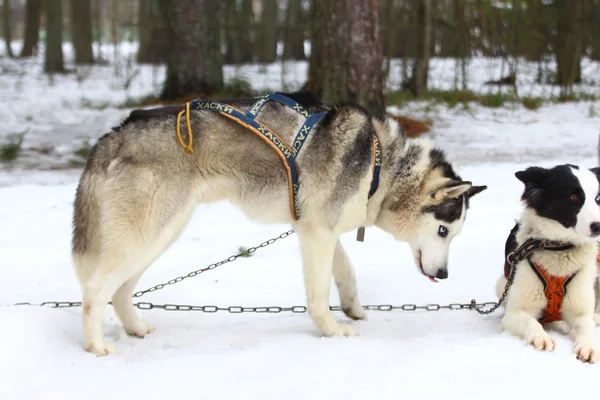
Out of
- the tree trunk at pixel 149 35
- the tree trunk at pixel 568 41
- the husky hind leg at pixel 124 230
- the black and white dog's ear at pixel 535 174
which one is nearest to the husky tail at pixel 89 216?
the husky hind leg at pixel 124 230

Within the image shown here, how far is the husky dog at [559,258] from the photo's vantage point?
344cm

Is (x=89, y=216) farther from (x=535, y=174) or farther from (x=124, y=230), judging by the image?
(x=535, y=174)

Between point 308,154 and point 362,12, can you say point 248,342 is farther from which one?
point 362,12

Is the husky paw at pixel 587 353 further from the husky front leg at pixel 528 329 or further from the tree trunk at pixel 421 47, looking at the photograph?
the tree trunk at pixel 421 47

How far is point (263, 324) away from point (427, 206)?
1303 millimetres

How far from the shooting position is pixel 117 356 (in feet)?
11.1

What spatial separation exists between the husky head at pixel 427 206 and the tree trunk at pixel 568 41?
397 inches

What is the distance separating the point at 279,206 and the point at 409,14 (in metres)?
13.4

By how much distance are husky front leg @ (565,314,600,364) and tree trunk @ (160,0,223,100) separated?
8.54m

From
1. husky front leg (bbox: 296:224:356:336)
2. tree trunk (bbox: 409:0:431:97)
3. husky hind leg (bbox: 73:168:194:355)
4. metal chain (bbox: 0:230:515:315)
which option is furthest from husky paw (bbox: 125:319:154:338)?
tree trunk (bbox: 409:0:431:97)

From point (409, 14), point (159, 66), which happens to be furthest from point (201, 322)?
point (159, 66)

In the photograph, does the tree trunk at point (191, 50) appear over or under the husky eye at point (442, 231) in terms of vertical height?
over

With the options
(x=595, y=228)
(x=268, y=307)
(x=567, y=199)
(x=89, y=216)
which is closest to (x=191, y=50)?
(x=268, y=307)

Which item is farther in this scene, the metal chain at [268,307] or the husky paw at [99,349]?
the metal chain at [268,307]
